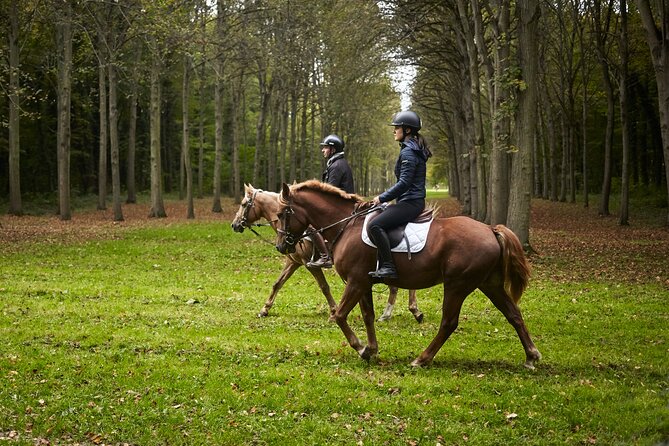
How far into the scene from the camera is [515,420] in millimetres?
6750

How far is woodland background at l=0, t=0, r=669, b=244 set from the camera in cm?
1922

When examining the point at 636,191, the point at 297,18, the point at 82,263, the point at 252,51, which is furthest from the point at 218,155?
the point at 636,191

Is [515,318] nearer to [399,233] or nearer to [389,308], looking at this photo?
[399,233]

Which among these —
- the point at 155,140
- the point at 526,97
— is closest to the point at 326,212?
the point at 526,97

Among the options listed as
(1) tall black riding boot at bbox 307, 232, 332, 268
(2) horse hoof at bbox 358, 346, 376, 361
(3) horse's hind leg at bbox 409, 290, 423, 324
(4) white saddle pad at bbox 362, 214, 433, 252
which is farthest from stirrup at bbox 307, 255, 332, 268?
(3) horse's hind leg at bbox 409, 290, 423, 324

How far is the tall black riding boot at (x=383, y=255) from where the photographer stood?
8.66 m

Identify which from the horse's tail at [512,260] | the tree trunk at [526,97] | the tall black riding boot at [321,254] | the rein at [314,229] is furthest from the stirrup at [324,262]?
the tree trunk at [526,97]

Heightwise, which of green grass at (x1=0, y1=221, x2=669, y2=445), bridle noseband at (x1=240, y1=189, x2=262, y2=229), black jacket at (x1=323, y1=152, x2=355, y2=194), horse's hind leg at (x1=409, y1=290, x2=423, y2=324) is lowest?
green grass at (x1=0, y1=221, x2=669, y2=445)

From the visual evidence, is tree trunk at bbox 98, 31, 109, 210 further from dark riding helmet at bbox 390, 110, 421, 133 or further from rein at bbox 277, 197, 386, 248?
dark riding helmet at bbox 390, 110, 421, 133

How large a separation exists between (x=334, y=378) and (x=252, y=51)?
26.9m

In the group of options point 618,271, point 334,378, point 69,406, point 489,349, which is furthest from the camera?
point 618,271

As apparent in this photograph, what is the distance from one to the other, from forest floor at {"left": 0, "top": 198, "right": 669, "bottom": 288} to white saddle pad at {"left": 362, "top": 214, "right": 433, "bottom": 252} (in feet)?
27.9

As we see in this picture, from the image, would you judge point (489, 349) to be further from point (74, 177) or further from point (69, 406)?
point (74, 177)

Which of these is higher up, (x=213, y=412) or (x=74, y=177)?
(x=74, y=177)
